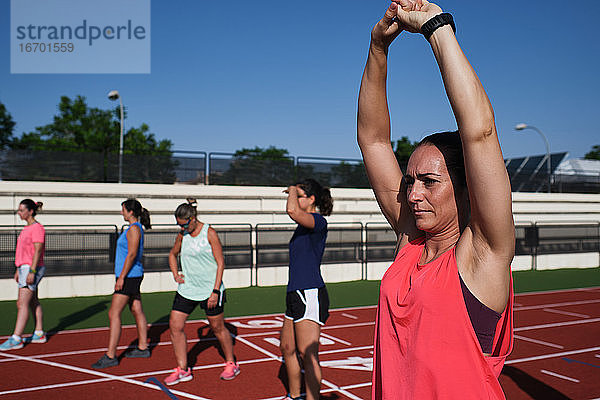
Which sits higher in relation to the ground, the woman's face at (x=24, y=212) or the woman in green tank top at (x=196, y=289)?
the woman's face at (x=24, y=212)

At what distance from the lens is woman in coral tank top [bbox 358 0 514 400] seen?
140 cm

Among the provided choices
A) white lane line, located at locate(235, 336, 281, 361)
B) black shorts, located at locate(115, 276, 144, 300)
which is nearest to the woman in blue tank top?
black shorts, located at locate(115, 276, 144, 300)

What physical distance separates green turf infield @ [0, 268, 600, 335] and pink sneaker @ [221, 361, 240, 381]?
4076 mm

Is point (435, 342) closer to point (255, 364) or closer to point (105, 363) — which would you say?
point (255, 364)

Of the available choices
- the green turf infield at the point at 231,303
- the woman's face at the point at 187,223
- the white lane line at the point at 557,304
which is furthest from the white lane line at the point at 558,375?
the green turf infield at the point at 231,303

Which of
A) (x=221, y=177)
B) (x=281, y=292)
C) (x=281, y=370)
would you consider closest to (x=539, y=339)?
(x=281, y=370)

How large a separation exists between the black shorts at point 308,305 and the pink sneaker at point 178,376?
2.02 m

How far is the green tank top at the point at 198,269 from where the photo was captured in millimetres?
6441

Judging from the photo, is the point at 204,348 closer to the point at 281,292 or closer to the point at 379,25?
the point at 281,292

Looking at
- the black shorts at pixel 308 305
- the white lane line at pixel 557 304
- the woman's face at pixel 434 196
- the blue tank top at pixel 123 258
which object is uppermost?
the woman's face at pixel 434 196

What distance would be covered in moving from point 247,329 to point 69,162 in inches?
400

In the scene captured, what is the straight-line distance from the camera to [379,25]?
173cm

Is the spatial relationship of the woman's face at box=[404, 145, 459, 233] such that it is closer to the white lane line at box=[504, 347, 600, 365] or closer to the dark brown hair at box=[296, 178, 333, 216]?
the dark brown hair at box=[296, 178, 333, 216]

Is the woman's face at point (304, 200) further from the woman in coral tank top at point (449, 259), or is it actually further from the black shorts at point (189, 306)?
the woman in coral tank top at point (449, 259)
